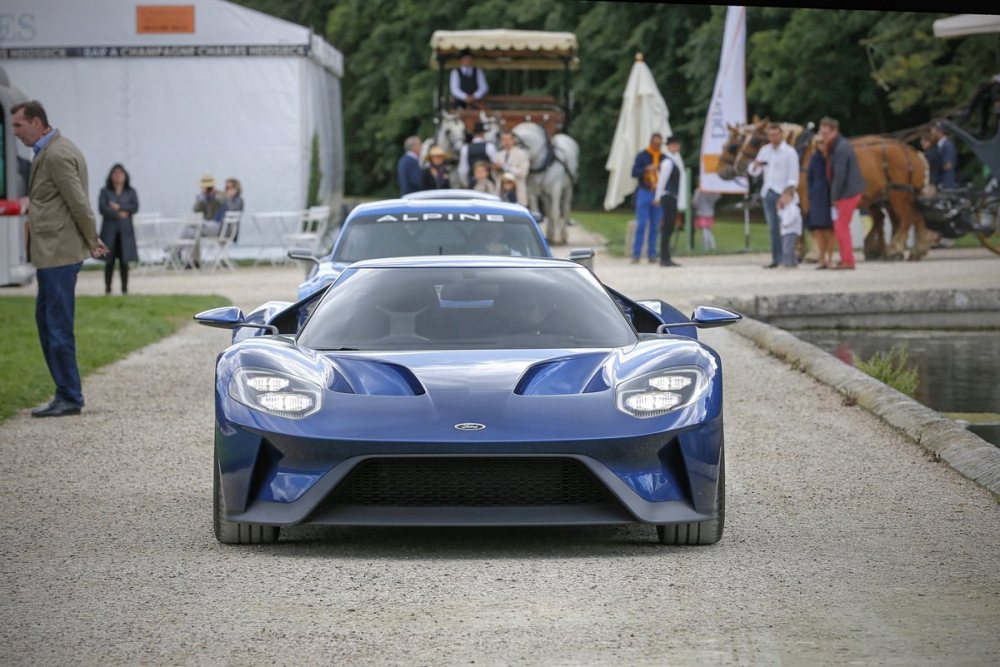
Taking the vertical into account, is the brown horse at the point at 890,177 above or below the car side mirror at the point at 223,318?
below

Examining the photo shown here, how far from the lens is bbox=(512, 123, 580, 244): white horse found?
32438 millimetres

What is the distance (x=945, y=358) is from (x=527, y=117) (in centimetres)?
1939

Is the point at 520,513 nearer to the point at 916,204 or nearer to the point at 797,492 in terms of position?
the point at 797,492

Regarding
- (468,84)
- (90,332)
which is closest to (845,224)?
(468,84)

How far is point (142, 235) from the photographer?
30.1 metres

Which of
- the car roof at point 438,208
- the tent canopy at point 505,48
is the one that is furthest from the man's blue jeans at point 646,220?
the car roof at point 438,208

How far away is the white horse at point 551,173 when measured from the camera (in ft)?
106

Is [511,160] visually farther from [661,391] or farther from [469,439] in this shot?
[469,439]

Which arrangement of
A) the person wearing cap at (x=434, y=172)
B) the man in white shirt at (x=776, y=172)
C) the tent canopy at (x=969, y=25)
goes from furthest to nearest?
the person wearing cap at (x=434, y=172) → the man in white shirt at (x=776, y=172) → the tent canopy at (x=969, y=25)

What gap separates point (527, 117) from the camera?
1342 inches

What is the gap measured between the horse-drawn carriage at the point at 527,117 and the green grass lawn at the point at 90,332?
33.8 ft

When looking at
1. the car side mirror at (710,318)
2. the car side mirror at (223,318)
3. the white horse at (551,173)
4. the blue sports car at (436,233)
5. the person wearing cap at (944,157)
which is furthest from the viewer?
the white horse at (551,173)

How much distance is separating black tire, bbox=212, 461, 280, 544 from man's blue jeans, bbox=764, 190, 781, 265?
787 inches

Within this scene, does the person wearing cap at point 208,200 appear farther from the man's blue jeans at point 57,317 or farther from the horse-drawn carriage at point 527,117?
the man's blue jeans at point 57,317
